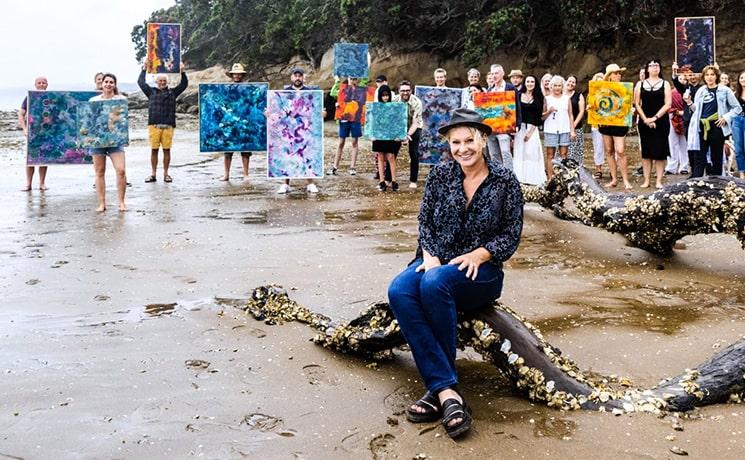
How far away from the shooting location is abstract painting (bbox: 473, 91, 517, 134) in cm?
1066

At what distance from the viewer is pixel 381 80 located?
1297 cm

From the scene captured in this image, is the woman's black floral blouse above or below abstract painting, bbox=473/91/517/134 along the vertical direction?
below

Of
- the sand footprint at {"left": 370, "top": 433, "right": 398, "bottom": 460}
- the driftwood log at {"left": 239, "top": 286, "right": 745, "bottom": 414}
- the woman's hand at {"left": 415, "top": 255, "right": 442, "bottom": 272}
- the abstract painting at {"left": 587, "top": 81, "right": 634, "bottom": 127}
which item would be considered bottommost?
the sand footprint at {"left": 370, "top": 433, "right": 398, "bottom": 460}

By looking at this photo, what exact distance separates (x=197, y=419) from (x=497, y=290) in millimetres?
1681

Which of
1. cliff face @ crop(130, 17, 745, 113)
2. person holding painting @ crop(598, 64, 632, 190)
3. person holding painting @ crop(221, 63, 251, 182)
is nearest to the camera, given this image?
person holding painting @ crop(598, 64, 632, 190)

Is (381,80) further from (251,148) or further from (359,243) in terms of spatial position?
(359,243)

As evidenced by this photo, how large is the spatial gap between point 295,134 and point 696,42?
674 centimetres

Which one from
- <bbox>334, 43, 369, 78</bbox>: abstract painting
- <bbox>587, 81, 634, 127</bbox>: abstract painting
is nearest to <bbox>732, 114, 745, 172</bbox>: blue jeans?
<bbox>587, 81, 634, 127</bbox>: abstract painting

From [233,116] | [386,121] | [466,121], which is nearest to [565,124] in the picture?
[386,121]

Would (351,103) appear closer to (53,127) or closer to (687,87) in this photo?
(53,127)

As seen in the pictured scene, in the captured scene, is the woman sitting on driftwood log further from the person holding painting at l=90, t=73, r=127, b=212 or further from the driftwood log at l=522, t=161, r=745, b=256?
the person holding painting at l=90, t=73, r=127, b=212

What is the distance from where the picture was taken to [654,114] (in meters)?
11.0

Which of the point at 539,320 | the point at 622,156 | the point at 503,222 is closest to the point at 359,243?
the point at 539,320

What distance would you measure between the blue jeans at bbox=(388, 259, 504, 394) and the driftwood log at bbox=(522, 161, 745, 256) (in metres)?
3.27
